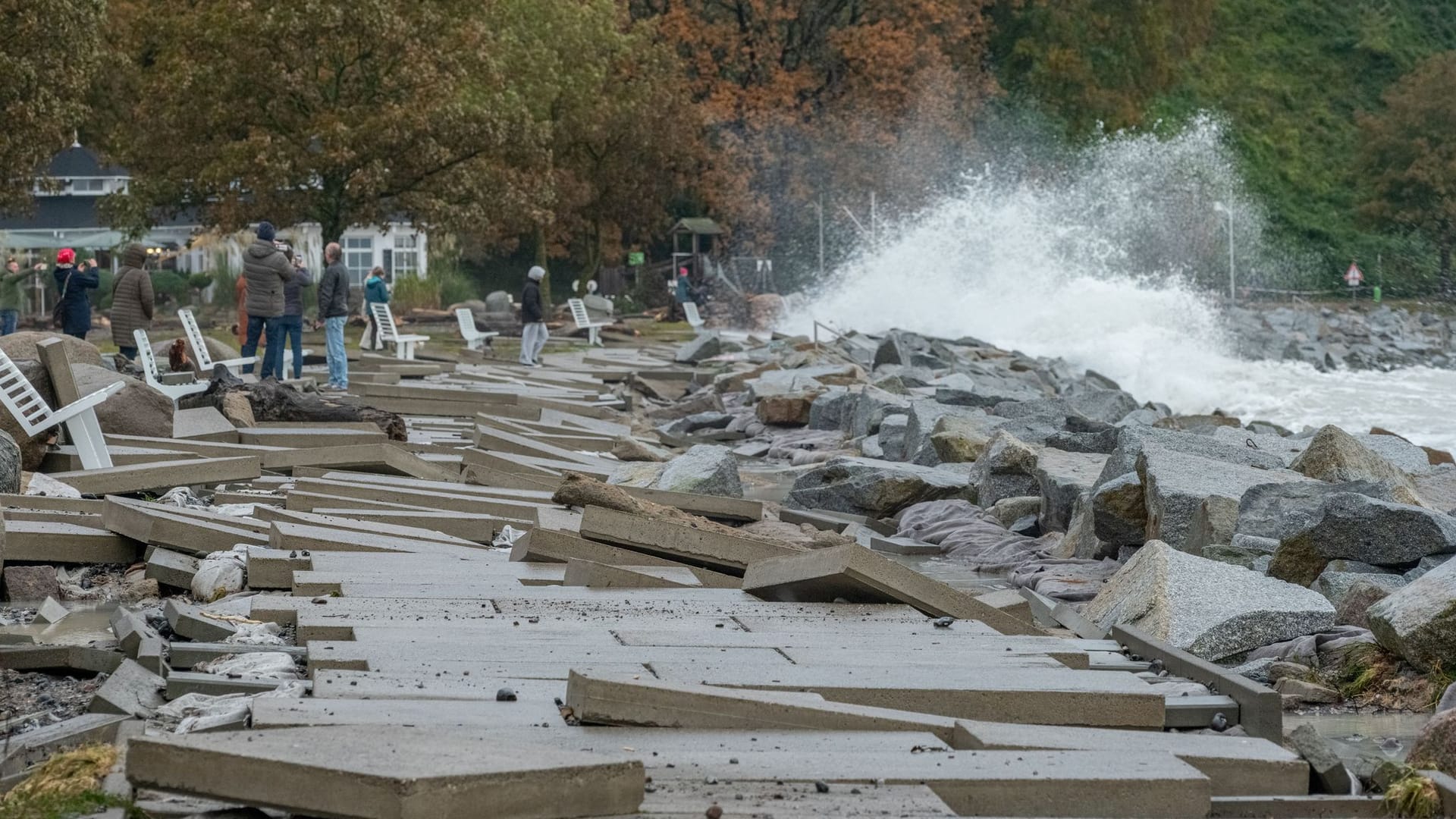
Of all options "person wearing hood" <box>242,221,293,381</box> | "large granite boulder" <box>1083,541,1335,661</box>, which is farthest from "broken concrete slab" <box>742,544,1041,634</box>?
"person wearing hood" <box>242,221,293,381</box>

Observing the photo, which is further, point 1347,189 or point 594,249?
point 1347,189

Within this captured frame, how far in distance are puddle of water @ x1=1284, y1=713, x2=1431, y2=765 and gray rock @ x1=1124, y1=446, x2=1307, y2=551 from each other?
3.30 m

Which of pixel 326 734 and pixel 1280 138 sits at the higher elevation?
pixel 1280 138

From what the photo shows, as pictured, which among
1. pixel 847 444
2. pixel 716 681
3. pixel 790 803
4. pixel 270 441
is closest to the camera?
pixel 790 803

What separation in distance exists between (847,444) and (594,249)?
1397 inches

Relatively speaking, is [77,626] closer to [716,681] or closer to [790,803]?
[716,681]

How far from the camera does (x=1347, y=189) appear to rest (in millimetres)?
81625

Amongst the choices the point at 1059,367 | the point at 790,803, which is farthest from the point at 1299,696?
the point at 1059,367

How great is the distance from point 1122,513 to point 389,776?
7.82m

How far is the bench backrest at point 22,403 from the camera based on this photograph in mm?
11461

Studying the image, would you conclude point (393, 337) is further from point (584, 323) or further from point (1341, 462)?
point (1341, 462)

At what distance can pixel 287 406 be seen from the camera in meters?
15.2

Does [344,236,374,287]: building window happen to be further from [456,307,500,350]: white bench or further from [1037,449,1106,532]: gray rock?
[1037,449,1106,532]: gray rock

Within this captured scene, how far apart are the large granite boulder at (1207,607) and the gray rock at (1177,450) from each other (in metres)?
3.55
